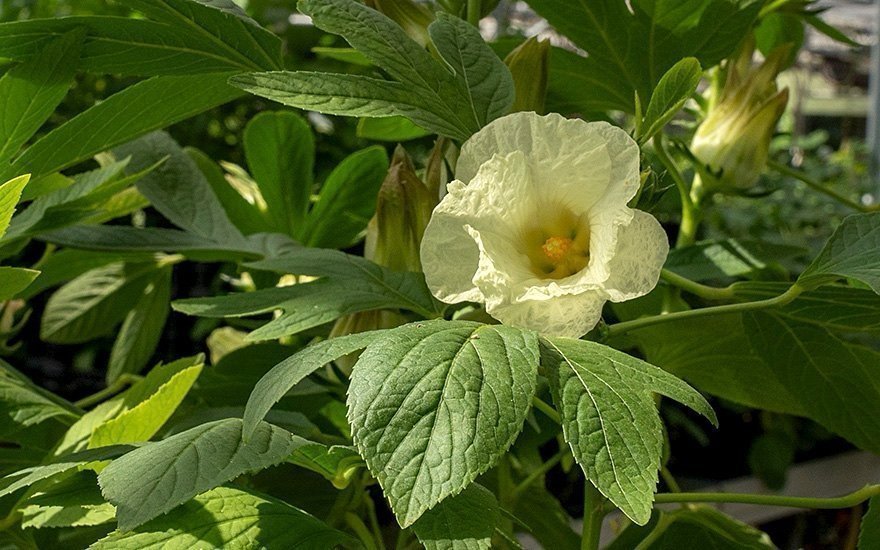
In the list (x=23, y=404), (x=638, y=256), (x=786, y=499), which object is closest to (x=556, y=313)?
(x=638, y=256)

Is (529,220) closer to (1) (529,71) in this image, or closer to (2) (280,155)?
(1) (529,71)

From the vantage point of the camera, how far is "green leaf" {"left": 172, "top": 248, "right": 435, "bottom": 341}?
0.35 metres

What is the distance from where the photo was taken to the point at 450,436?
0.24 m

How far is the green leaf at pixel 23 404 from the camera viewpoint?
405 millimetres

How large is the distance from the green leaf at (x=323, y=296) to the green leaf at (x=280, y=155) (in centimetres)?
17

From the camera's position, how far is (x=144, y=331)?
1.96 feet

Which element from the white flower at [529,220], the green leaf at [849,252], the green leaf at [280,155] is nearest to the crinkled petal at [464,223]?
the white flower at [529,220]

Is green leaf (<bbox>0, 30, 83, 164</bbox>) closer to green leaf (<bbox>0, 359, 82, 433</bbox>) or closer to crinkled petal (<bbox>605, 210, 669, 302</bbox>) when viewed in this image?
green leaf (<bbox>0, 359, 82, 433</bbox>)

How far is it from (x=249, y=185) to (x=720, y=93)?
1.03 feet

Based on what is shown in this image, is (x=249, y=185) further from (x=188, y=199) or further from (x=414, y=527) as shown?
(x=414, y=527)

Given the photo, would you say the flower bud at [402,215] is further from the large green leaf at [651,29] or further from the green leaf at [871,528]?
the green leaf at [871,528]

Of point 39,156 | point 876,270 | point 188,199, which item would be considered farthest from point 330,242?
point 876,270

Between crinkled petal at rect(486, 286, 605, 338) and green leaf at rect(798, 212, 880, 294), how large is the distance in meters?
0.08

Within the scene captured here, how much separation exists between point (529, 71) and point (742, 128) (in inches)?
5.2
